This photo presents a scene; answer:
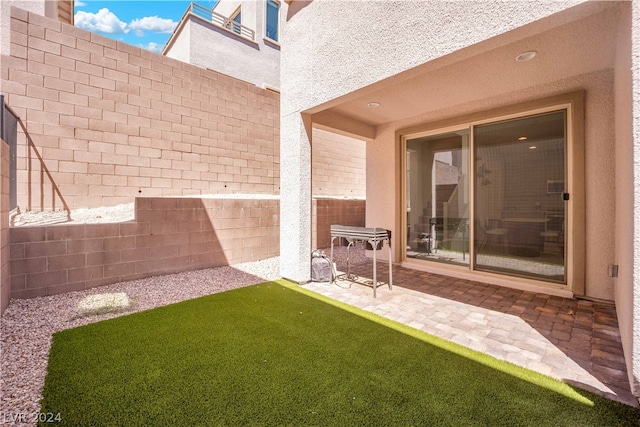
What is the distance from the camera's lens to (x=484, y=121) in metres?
4.89

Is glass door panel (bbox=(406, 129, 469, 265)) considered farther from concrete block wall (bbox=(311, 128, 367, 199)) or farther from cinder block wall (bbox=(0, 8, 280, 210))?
cinder block wall (bbox=(0, 8, 280, 210))

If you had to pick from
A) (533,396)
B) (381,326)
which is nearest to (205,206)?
(381,326)

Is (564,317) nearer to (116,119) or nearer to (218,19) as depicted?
(116,119)

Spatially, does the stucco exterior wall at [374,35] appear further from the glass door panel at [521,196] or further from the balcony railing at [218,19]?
the balcony railing at [218,19]

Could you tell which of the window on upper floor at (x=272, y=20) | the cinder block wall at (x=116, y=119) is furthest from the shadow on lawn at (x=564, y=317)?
the window on upper floor at (x=272, y=20)

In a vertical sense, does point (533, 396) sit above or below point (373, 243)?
below

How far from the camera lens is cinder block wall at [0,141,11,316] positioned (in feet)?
10.8

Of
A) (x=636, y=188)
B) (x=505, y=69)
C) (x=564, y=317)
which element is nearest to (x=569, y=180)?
(x=505, y=69)

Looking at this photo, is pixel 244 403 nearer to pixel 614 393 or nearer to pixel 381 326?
pixel 381 326

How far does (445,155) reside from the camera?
550 cm

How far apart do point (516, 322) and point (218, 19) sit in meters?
14.1

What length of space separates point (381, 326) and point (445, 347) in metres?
0.68

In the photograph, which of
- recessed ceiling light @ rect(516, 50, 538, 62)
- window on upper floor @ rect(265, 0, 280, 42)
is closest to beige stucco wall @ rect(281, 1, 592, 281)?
recessed ceiling light @ rect(516, 50, 538, 62)

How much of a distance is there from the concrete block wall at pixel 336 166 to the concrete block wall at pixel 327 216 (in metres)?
1.38
